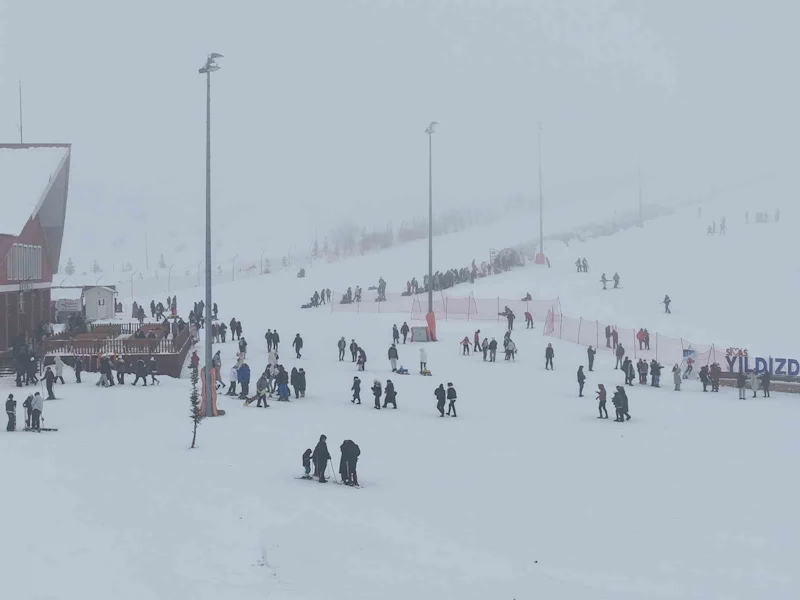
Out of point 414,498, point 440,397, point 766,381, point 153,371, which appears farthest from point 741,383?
point 153,371

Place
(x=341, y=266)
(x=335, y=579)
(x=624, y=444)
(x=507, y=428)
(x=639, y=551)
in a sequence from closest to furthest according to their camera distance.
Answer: (x=335, y=579)
(x=639, y=551)
(x=624, y=444)
(x=507, y=428)
(x=341, y=266)

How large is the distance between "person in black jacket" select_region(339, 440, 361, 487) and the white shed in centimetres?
3321

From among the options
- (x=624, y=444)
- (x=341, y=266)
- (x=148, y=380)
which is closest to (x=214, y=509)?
(x=624, y=444)

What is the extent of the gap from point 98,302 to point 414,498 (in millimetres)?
35221

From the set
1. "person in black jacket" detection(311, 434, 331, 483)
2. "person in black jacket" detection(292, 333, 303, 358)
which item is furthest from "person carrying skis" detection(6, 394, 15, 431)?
"person in black jacket" detection(292, 333, 303, 358)

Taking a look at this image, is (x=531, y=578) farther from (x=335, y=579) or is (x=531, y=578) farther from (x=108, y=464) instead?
(x=108, y=464)

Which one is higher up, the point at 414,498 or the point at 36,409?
the point at 36,409

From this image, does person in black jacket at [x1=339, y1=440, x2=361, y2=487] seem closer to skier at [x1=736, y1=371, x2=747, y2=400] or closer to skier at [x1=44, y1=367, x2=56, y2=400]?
skier at [x1=44, y1=367, x2=56, y2=400]

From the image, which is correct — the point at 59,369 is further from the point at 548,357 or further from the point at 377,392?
the point at 548,357

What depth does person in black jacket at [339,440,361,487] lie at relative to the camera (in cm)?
1650

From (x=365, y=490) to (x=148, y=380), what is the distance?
15037 millimetres

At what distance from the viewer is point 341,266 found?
75.9 m

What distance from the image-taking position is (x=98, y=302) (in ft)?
153

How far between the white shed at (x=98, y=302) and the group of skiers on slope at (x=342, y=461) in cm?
3268
